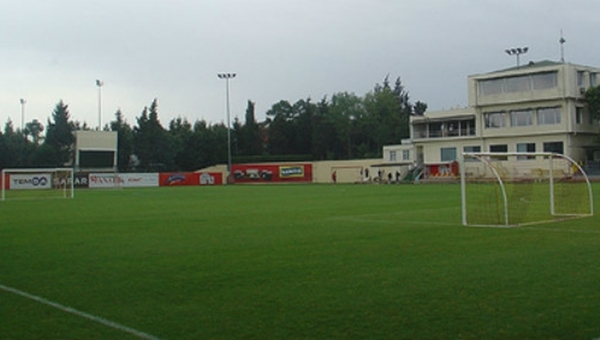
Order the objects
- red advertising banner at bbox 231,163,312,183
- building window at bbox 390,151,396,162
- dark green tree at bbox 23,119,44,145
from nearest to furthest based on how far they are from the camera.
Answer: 1. building window at bbox 390,151,396,162
2. red advertising banner at bbox 231,163,312,183
3. dark green tree at bbox 23,119,44,145

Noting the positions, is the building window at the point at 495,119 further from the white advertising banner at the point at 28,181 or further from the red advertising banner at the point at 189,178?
the white advertising banner at the point at 28,181

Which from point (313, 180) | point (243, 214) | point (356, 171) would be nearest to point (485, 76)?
point (356, 171)

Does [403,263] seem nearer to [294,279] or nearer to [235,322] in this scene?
[294,279]

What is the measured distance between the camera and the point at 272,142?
385 ft

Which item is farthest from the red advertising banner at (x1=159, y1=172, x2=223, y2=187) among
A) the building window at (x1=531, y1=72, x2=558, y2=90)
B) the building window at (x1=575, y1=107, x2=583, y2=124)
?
the building window at (x1=575, y1=107, x2=583, y2=124)

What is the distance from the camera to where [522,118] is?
73.9 metres

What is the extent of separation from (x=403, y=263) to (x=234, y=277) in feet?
9.56

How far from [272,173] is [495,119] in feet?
102

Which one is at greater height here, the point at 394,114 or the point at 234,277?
the point at 394,114

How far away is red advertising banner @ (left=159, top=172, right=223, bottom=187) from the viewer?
86.8 m

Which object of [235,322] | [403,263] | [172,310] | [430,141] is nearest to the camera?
[235,322]

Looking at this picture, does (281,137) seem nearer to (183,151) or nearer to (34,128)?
(183,151)

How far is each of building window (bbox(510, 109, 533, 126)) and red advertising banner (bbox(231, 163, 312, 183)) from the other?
28.4 meters

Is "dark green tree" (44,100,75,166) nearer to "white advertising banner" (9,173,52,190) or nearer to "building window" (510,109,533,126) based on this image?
"white advertising banner" (9,173,52,190)
